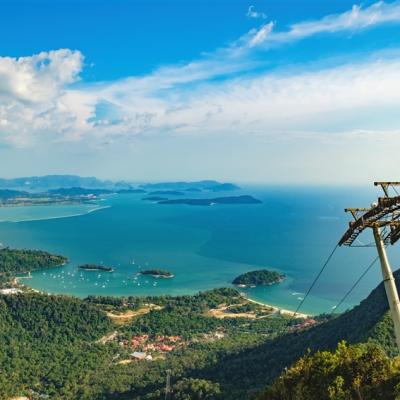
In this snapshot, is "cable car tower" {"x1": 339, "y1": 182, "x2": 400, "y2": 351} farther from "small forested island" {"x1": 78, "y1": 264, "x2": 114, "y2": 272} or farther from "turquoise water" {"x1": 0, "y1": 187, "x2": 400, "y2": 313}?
"small forested island" {"x1": 78, "y1": 264, "x2": 114, "y2": 272}

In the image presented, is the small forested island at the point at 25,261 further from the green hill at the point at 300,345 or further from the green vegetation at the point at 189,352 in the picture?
the green hill at the point at 300,345

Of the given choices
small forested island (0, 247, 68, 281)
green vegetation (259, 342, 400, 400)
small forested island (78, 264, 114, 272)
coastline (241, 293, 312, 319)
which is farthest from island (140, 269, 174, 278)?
green vegetation (259, 342, 400, 400)

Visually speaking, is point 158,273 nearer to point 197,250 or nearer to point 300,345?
point 197,250

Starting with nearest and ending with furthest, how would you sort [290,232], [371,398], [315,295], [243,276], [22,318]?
1. [371,398]
2. [22,318]
3. [315,295]
4. [243,276]
5. [290,232]

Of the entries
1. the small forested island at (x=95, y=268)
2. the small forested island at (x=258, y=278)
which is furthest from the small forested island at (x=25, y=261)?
the small forested island at (x=258, y=278)

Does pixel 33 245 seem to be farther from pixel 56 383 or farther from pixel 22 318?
pixel 56 383

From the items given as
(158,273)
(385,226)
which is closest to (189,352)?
(385,226)

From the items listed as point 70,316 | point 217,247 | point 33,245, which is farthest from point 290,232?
point 70,316
